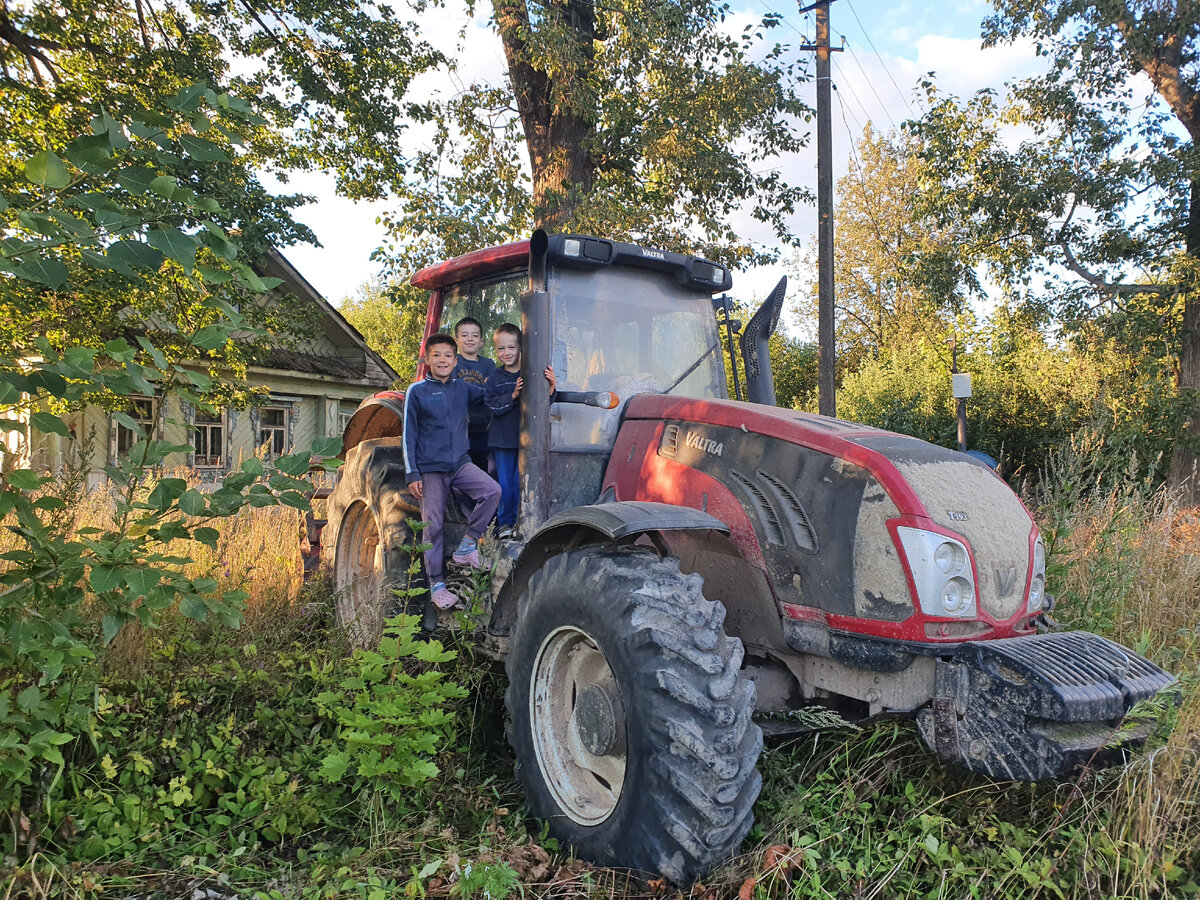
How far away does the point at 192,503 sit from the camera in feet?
8.19

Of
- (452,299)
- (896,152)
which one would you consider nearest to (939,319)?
(896,152)

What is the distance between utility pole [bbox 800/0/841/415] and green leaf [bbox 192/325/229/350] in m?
9.04

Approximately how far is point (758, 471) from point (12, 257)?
8.32 feet

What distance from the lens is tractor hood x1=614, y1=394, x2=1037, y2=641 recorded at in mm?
2875

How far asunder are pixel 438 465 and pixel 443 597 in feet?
2.29

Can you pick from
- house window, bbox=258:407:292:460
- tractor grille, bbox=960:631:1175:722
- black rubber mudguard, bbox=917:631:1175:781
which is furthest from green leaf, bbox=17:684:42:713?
house window, bbox=258:407:292:460

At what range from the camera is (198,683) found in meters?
3.77

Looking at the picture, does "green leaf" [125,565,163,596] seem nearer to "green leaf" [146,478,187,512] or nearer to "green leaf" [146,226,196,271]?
"green leaf" [146,478,187,512]

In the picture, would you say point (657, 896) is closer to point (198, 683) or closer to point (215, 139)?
point (198, 683)

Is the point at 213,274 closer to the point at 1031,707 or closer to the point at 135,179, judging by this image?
the point at 135,179

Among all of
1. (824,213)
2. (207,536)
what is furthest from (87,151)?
(824,213)

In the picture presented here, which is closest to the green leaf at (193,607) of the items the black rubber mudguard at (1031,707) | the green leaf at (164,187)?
the green leaf at (164,187)

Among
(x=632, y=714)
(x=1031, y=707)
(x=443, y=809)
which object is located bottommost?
(x=443, y=809)

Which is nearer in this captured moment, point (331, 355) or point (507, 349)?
point (507, 349)
